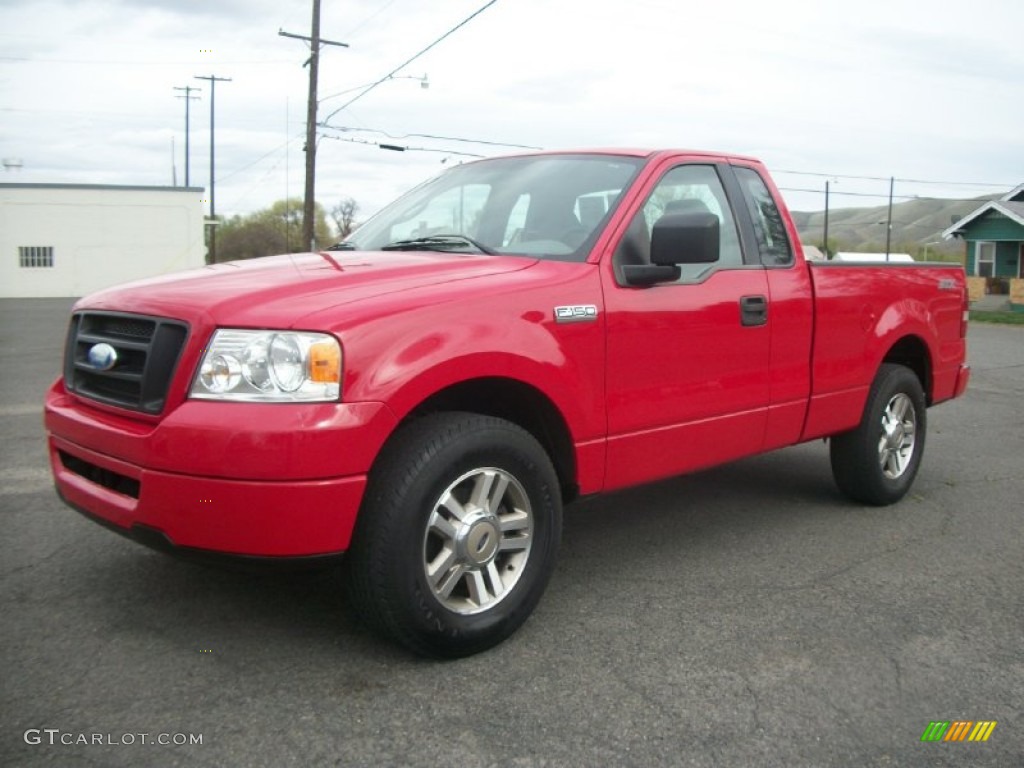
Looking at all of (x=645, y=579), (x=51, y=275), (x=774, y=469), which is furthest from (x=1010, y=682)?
(x=51, y=275)

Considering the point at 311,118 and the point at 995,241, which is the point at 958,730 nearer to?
the point at 311,118

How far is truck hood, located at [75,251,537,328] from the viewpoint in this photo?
3.21m

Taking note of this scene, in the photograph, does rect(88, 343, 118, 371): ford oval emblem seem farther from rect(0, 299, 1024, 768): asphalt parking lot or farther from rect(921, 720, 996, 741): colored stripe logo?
rect(921, 720, 996, 741): colored stripe logo

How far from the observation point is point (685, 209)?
4.28 metres

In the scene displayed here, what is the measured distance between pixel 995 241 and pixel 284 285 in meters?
39.7

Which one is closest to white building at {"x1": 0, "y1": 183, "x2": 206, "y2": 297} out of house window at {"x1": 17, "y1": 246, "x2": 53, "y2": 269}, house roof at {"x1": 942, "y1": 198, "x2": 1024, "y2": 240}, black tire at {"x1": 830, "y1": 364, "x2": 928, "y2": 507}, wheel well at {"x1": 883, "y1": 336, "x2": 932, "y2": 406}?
house window at {"x1": 17, "y1": 246, "x2": 53, "y2": 269}

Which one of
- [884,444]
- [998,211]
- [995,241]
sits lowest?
[884,444]

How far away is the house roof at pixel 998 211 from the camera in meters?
35.7

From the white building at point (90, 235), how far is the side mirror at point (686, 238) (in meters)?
49.7

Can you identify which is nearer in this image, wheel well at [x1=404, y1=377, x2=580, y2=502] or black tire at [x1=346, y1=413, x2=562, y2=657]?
black tire at [x1=346, y1=413, x2=562, y2=657]

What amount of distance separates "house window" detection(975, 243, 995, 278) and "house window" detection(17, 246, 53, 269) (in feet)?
141

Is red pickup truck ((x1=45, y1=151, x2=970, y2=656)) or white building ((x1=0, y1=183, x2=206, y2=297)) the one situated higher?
white building ((x1=0, y1=183, x2=206, y2=297))

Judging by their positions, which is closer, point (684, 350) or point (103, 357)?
point (103, 357)

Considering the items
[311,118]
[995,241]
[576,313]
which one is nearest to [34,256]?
[311,118]
